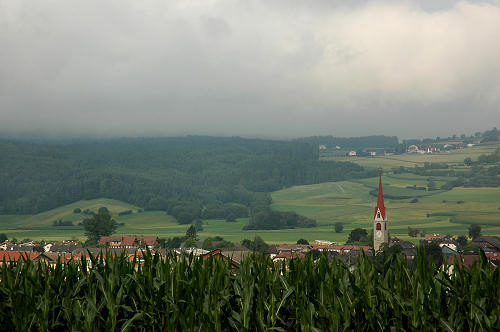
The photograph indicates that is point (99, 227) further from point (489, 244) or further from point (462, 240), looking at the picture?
point (489, 244)

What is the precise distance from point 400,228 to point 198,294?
163 m

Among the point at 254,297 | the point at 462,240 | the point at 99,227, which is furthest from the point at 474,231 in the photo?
the point at 254,297

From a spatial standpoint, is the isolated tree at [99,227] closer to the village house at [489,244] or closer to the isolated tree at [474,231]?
the isolated tree at [474,231]

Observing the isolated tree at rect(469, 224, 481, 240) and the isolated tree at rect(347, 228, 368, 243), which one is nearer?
the isolated tree at rect(469, 224, 481, 240)

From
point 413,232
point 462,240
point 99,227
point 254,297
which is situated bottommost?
point 413,232

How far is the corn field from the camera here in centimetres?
1054

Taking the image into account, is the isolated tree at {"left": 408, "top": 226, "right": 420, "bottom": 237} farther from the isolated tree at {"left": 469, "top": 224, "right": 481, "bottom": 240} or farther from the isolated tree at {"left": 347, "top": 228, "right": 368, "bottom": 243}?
the isolated tree at {"left": 469, "top": 224, "right": 481, "bottom": 240}

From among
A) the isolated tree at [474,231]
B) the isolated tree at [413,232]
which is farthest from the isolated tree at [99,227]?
the isolated tree at [474,231]

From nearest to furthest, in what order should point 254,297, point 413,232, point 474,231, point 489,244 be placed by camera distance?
point 254,297
point 489,244
point 474,231
point 413,232

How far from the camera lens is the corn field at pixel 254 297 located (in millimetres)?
10539

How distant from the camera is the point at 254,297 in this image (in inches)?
448

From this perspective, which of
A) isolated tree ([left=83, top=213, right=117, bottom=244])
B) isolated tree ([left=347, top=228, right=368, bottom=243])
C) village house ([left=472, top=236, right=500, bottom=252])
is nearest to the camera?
village house ([left=472, top=236, right=500, bottom=252])

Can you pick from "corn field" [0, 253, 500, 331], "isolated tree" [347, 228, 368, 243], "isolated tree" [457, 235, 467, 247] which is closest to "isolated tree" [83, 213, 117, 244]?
"isolated tree" [347, 228, 368, 243]

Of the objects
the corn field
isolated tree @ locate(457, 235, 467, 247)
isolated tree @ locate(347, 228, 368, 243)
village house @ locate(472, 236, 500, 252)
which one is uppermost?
the corn field
